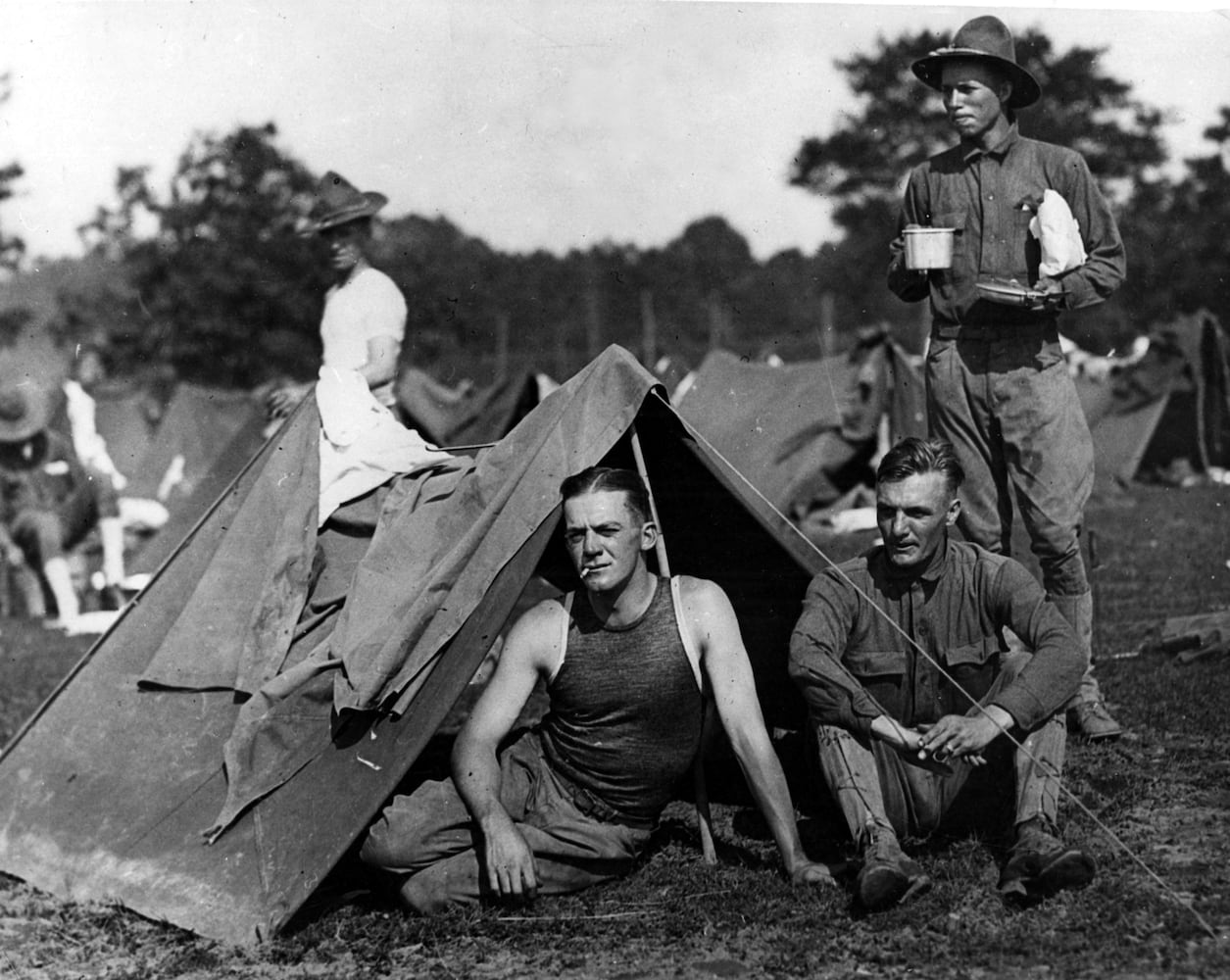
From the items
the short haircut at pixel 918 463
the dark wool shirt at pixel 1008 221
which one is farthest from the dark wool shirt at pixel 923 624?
the dark wool shirt at pixel 1008 221

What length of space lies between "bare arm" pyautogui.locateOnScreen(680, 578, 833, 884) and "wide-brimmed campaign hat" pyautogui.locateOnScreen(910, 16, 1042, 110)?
268 cm

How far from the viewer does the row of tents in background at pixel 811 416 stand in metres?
13.6

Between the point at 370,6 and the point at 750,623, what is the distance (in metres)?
4.96

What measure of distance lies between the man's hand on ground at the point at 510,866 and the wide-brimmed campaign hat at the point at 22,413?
29.8 feet

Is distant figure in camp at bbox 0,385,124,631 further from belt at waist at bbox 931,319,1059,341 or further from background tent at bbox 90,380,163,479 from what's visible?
belt at waist at bbox 931,319,1059,341

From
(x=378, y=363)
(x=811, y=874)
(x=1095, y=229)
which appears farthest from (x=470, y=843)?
(x=1095, y=229)

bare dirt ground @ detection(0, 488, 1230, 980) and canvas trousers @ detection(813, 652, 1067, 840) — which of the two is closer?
bare dirt ground @ detection(0, 488, 1230, 980)

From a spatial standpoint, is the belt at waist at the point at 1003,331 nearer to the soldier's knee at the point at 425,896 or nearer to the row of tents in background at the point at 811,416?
the soldier's knee at the point at 425,896

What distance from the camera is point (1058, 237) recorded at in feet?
18.7

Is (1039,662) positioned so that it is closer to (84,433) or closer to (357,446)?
(357,446)

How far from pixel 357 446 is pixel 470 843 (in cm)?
196

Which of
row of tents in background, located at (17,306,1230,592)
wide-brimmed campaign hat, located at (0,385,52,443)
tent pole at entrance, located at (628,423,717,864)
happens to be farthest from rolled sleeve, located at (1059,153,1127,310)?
wide-brimmed campaign hat, located at (0,385,52,443)

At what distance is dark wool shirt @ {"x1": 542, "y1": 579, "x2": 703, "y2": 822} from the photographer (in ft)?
14.6

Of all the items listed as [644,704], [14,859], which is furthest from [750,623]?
[14,859]
